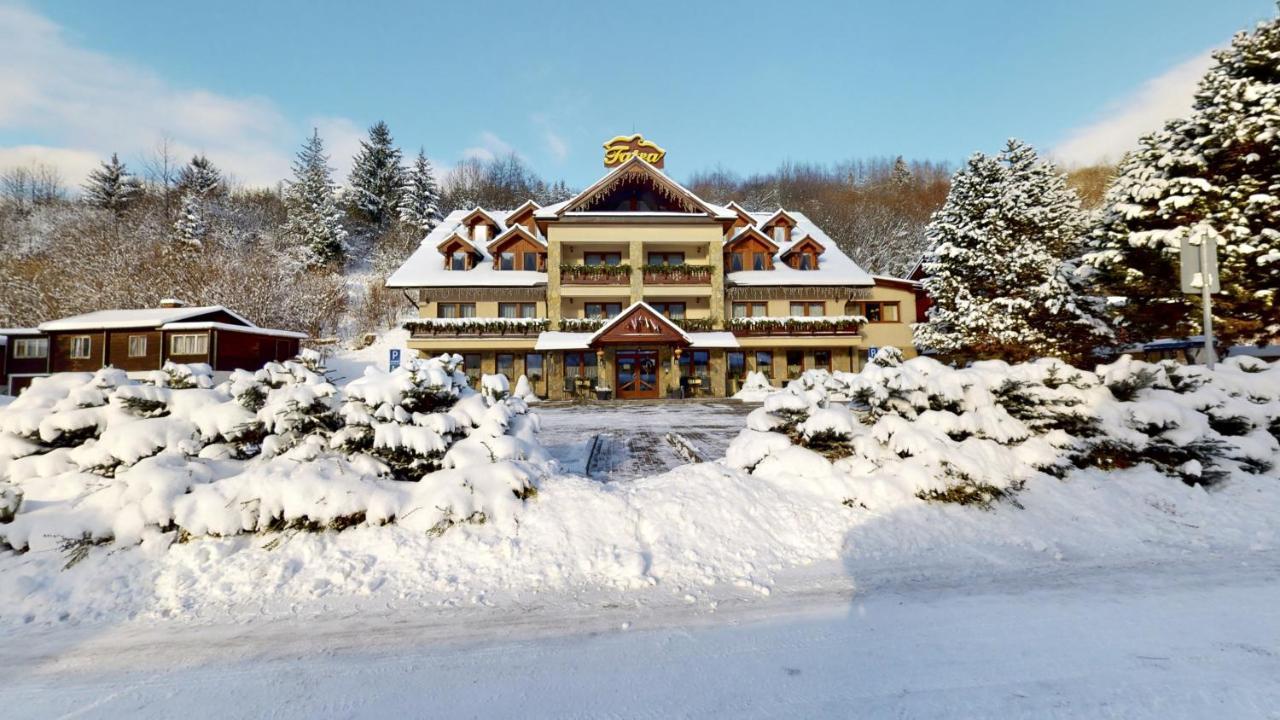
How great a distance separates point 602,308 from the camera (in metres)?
29.4

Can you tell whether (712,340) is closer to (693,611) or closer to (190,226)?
(693,611)

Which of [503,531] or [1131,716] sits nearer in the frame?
[1131,716]

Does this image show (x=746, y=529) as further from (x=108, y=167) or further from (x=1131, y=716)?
(x=108, y=167)

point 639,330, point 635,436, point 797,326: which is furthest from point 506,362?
point 635,436

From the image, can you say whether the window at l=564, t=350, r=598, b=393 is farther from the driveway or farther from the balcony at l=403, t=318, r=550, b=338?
the driveway

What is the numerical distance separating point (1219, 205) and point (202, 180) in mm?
74420

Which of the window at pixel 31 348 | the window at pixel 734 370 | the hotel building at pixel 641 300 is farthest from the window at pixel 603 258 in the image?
the window at pixel 31 348

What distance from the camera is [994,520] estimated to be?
5594 mm

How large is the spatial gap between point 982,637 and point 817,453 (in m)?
3.12

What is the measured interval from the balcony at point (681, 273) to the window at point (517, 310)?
6704mm

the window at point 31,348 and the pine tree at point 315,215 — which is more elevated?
the pine tree at point 315,215

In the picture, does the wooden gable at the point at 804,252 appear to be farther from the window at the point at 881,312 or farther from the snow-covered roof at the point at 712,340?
the snow-covered roof at the point at 712,340

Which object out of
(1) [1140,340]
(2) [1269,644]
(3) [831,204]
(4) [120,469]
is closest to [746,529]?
(2) [1269,644]

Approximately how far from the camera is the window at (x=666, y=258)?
99.9 feet
